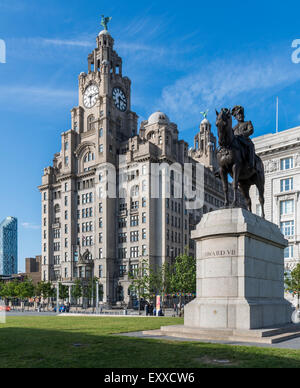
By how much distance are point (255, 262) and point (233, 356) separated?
7.44 meters

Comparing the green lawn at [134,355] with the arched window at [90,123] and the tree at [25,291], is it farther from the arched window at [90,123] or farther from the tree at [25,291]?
the arched window at [90,123]

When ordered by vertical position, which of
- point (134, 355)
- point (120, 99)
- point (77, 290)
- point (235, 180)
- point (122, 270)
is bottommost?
point (77, 290)

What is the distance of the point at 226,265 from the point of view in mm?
18422

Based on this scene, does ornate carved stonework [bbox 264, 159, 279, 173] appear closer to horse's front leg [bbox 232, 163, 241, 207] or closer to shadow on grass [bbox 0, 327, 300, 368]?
horse's front leg [bbox 232, 163, 241, 207]

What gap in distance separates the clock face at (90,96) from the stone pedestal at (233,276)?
366 feet

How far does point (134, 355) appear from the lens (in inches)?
489

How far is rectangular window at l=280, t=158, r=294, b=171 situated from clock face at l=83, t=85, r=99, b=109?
2759 inches

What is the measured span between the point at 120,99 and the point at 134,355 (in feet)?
399

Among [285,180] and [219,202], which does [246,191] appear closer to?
[285,180]

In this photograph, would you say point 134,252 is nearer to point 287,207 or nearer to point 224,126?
point 287,207

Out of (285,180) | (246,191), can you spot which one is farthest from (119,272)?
(246,191)

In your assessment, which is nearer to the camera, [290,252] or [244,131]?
[244,131]

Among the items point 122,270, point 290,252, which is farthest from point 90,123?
point 290,252

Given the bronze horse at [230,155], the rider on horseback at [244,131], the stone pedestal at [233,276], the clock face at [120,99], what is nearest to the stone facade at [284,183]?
the rider on horseback at [244,131]
